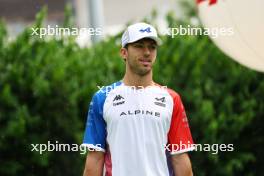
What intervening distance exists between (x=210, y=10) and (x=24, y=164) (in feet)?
10.0

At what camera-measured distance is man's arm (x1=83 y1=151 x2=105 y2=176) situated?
5243mm

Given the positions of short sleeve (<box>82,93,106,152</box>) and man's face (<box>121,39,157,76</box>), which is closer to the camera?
man's face (<box>121,39,157,76</box>)

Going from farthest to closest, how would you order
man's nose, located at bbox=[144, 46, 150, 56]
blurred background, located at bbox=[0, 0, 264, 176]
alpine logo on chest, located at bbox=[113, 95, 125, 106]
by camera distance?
blurred background, located at bbox=[0, 0, 264, 176]
alpine logo on chest, located at bbox=[113, 95, 125, 106]
man's nose, located at bbox=[144, 46, 150, 56]

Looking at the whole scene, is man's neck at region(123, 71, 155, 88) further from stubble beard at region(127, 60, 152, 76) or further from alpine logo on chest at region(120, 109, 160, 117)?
alpine logo on chest at region(120, 109, 160, 117)

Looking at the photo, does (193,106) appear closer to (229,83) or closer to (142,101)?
(229,83)

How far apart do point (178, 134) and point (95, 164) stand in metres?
0.57

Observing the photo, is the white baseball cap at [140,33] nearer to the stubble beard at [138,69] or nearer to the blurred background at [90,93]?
the stubble beard at [138,69]

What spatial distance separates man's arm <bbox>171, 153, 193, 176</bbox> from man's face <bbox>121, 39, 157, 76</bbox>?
61 cm

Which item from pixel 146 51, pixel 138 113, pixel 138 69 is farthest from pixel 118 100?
pixel 146 51

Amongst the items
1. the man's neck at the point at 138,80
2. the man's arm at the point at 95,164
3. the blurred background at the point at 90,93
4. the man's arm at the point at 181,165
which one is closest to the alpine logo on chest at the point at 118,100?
the man's neck at the point at 138,80

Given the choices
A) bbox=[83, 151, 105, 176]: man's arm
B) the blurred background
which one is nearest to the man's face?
bbox=[83, 151, 105, 176]: man's arm

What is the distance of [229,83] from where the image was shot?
9.58 m

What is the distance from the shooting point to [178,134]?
5.25 meters

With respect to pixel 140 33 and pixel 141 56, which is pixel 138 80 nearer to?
pixel 141 56
